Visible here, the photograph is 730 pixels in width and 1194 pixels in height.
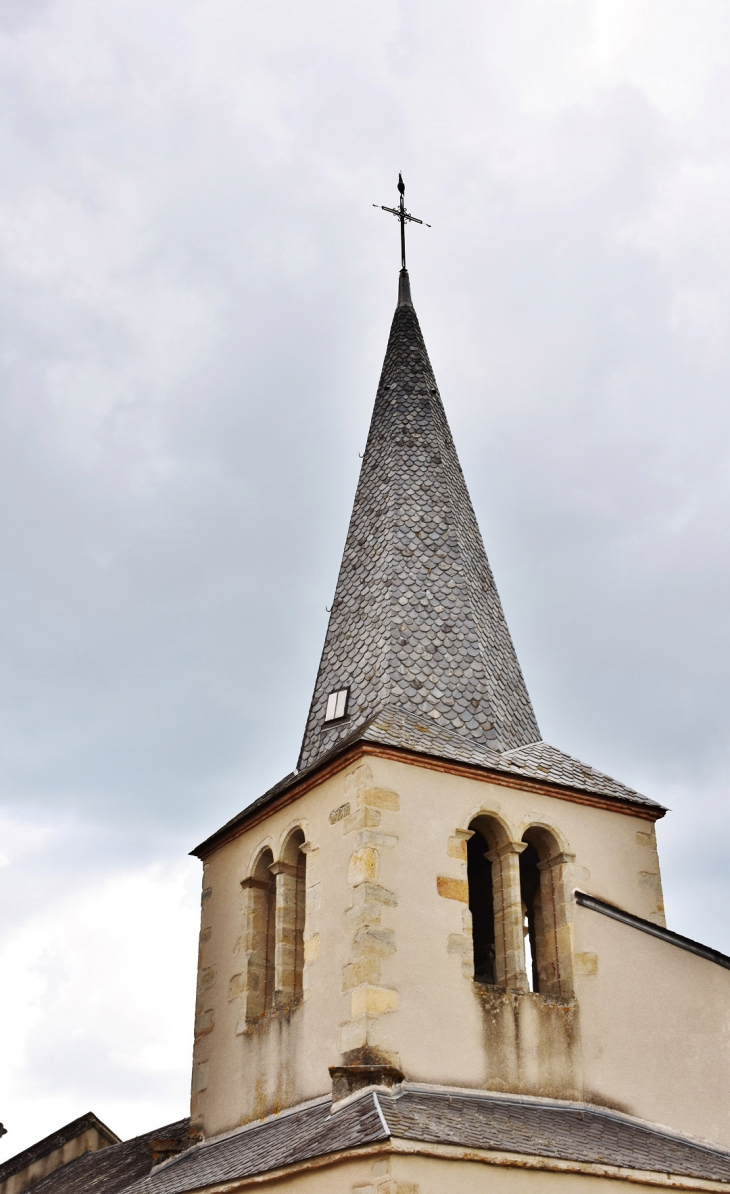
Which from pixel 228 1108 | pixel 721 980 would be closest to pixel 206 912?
pixel 228 1108

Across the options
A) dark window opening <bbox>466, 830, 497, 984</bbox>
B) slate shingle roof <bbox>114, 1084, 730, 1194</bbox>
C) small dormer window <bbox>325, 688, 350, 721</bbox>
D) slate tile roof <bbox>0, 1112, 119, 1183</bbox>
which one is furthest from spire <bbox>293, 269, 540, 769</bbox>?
slate tile roof <bbox>0, 1112, 119, 1183</bbox>

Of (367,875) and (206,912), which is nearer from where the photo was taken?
(367,875)

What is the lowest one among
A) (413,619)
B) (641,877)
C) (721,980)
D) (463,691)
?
(721,980)

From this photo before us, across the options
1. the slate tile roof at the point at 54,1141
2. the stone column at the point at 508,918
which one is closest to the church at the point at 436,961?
the stone column at the point at 508,918

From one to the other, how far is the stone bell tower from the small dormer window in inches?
2.0

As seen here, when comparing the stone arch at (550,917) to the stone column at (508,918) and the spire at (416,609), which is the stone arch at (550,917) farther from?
the spire at (416,609)

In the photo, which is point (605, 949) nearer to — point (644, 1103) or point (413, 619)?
point (644, 1103)

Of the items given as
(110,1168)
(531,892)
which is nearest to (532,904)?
(531,892)

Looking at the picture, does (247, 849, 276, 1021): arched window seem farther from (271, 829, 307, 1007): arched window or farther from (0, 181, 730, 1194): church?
(271, 829, 307, 1007): arched window

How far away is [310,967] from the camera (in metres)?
12.1

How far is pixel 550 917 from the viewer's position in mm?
12500

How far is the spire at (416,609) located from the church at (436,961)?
4 cm

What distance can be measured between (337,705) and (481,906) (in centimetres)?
298

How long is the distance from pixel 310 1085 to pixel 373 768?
3.02 m
